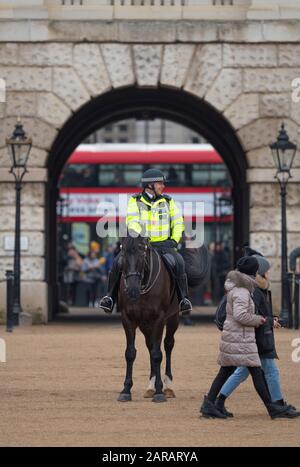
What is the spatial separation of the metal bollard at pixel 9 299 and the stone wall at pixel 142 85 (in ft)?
2.85

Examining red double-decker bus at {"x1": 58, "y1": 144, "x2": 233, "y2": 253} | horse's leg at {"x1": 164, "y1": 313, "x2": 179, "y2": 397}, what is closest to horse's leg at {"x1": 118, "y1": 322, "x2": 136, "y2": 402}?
horse's leg at {"x1": 164, "y1": 313, "x2": 179, "y2": 397}

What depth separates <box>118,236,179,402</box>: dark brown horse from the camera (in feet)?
46.7

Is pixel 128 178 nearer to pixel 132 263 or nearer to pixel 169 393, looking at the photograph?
pixel 169 393

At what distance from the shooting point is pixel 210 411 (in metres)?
12.8

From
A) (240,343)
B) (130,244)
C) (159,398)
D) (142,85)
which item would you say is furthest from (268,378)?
(142,85)

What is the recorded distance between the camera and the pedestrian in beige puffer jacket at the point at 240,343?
1265 cm

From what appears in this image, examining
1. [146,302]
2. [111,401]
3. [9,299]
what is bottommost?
[111,401]

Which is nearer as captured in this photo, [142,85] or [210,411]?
[210,411]

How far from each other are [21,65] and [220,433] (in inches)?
620

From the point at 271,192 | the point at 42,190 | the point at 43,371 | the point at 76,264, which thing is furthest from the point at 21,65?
the point at 76,264

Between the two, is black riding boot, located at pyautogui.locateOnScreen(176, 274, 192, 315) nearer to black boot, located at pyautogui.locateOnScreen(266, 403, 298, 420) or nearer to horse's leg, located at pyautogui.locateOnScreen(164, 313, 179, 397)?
horse's leg, located at pyautogui.locateOnScreen(164, 313, 179, 397)

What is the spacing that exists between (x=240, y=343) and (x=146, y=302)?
2.19m

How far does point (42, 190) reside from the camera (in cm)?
2652

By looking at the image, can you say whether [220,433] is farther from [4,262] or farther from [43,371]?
[4,262]
